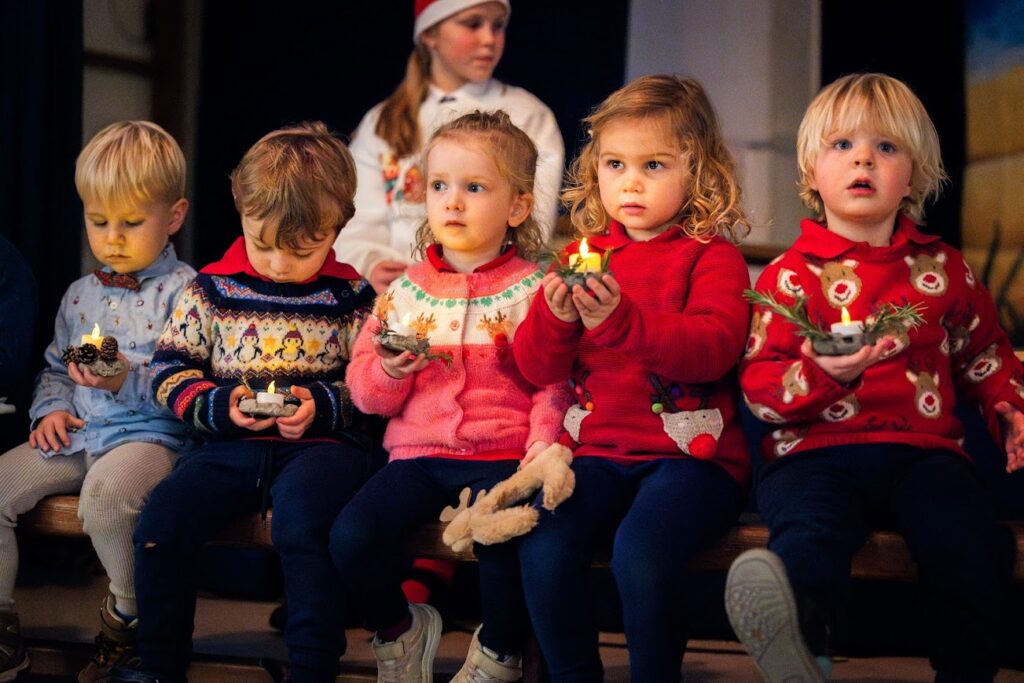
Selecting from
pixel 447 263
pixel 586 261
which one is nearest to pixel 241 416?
pixel 447 263

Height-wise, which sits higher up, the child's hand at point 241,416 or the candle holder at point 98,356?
the candle holder at point 98,356

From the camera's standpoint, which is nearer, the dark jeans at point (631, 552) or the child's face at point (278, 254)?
the dark jeans at point (631, 552)

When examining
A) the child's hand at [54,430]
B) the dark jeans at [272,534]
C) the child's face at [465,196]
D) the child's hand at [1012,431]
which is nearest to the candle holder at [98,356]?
the child's hand at [54,430]

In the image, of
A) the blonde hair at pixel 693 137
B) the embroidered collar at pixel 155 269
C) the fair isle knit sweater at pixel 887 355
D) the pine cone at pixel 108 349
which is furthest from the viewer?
the embroidered collar at pixel 155 269

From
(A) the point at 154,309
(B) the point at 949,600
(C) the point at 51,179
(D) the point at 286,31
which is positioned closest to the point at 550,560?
(B) the point at 949,600

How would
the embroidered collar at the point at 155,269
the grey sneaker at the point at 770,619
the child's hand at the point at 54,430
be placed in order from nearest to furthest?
the grey sneaker at the point at 770,619
the child's hand at the point at 54,430
the embroidered collar at the point at 155,269

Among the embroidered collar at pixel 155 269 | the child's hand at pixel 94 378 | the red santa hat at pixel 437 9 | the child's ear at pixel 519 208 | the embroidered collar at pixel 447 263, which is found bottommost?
the child's hand at pixel 94 378

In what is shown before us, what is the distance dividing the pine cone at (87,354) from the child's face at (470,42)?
60.0 inches

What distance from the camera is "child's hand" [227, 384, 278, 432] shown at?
2689mm

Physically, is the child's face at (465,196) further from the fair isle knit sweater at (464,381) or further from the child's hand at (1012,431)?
the child's hand at (1012,431)

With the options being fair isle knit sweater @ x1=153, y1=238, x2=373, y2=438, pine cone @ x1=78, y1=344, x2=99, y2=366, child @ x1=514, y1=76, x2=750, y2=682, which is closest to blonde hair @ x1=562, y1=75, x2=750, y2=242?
child @ x1=514, y1=76, x2=750, y2=682

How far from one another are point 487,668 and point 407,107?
202cm

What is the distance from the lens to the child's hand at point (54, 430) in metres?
2.92

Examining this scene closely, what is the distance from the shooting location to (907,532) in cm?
222
